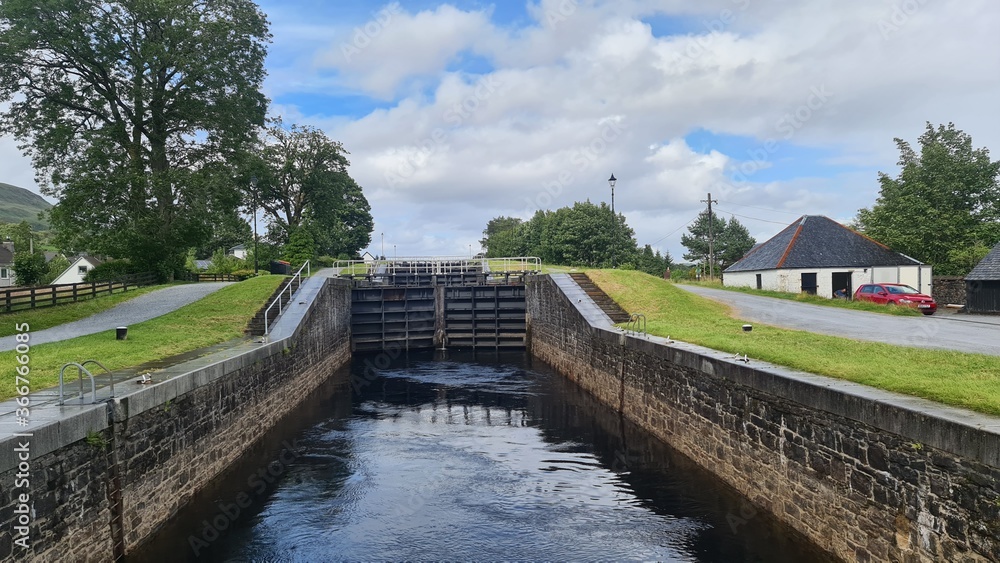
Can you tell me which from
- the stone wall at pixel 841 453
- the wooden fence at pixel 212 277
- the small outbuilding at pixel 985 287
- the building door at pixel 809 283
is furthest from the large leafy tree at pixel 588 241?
the stone wall at pixel 841 453

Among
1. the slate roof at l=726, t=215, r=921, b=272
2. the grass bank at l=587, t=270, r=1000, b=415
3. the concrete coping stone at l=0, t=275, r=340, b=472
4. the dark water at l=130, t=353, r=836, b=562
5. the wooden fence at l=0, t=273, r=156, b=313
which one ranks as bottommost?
the dark water at l=130, t=353, r=836, b=562

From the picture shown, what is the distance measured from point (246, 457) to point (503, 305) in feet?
58.8

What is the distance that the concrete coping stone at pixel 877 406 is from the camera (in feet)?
17.0

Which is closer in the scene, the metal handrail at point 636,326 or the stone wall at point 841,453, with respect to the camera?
the stone wall at point 841,453

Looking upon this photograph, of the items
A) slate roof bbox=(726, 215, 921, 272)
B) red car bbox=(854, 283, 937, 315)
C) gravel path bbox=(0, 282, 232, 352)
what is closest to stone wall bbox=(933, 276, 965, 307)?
slate roof bbox=(726, 215, 921, 272)

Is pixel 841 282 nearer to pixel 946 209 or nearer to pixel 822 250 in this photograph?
pixel 822 250

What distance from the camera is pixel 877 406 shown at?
6.30 metres

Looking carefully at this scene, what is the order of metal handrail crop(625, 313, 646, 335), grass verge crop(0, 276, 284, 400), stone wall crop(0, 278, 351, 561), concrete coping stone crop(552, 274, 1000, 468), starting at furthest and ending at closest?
metal handrail crop(625, 313, 646, 335), grass verge crop(0, 276, 284, 400), stone wall crop(0, 278, 351, 561), concrete coping stone crop(552, 274, 1000, 468)

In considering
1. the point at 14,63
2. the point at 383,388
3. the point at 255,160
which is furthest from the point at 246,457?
the point at 255,160

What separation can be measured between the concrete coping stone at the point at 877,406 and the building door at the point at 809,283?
2194cm

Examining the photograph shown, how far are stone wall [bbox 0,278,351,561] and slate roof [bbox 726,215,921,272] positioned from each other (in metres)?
25.9

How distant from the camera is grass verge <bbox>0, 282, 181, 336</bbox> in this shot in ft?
54.4

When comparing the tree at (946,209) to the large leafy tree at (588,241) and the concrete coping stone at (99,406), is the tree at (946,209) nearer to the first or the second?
the large leafy tree at (588,241)

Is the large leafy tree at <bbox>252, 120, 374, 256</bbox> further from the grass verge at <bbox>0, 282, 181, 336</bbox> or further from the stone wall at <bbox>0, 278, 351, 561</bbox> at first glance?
the stone wall at <bbox>0, 278, 351, 561</bbox>
